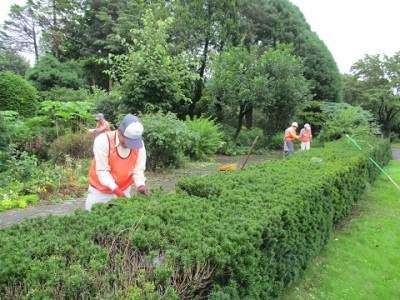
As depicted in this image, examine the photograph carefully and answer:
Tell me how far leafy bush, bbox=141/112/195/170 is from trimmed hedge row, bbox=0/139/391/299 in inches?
218

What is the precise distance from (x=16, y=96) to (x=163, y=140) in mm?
8021

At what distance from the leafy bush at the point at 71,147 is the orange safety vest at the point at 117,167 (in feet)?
22.1

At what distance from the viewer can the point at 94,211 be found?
2.83m

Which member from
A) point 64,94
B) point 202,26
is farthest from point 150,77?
point 64,94

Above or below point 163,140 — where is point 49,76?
above

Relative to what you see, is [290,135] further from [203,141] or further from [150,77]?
[150,77]

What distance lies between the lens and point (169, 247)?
212 cm

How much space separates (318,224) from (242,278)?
259 cm

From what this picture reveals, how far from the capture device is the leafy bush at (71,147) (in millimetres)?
9781

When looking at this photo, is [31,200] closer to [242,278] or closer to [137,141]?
[137,141]

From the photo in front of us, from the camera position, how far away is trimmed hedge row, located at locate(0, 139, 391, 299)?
5.55ft

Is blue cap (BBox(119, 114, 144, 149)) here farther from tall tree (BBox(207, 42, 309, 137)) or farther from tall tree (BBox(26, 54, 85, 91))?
tall tree (BBox(26, 54, 85, 91))

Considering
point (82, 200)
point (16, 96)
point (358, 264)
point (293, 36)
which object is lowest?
point (358, 264)

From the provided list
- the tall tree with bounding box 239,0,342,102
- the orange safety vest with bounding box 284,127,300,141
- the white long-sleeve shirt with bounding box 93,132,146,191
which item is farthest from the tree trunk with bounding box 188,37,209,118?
the white long-sleeve shirt with bounding box 93,132,146,191
